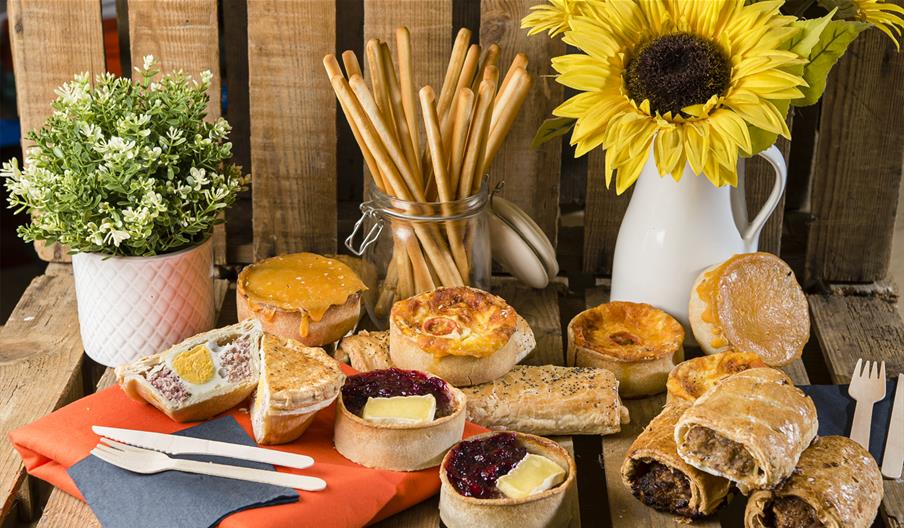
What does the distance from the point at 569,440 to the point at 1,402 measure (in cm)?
74

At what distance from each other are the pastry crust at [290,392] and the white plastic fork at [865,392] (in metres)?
0.64

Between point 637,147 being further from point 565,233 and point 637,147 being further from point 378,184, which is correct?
point 565,233

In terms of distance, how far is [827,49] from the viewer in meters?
1.33

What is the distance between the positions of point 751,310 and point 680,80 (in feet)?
1.16

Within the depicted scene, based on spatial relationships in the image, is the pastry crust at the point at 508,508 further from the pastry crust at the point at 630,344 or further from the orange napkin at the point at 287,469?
the pastry crust at the point at 630,344

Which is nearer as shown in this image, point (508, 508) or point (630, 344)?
point (508, 508)

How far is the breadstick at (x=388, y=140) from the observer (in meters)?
1.40

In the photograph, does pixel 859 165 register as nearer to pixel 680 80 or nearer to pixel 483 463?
pixel 680 80

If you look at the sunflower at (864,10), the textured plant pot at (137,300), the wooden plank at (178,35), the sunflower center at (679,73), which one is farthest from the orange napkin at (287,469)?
the sunflower at (864,10)

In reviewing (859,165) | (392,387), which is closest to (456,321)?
(392,387)

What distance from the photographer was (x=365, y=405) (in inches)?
48.0

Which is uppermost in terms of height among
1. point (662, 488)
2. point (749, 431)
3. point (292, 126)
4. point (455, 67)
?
point (455, 67)

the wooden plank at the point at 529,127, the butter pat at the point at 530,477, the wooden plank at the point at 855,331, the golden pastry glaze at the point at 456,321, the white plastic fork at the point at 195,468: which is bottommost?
the white plastic fork at the point at 195,468

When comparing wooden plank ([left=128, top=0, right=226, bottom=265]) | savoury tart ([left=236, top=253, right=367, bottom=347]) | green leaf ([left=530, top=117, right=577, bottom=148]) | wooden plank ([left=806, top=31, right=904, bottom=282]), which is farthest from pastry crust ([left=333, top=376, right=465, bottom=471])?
wooden plank ([left=806, top=31, right=904, bottom=282])
